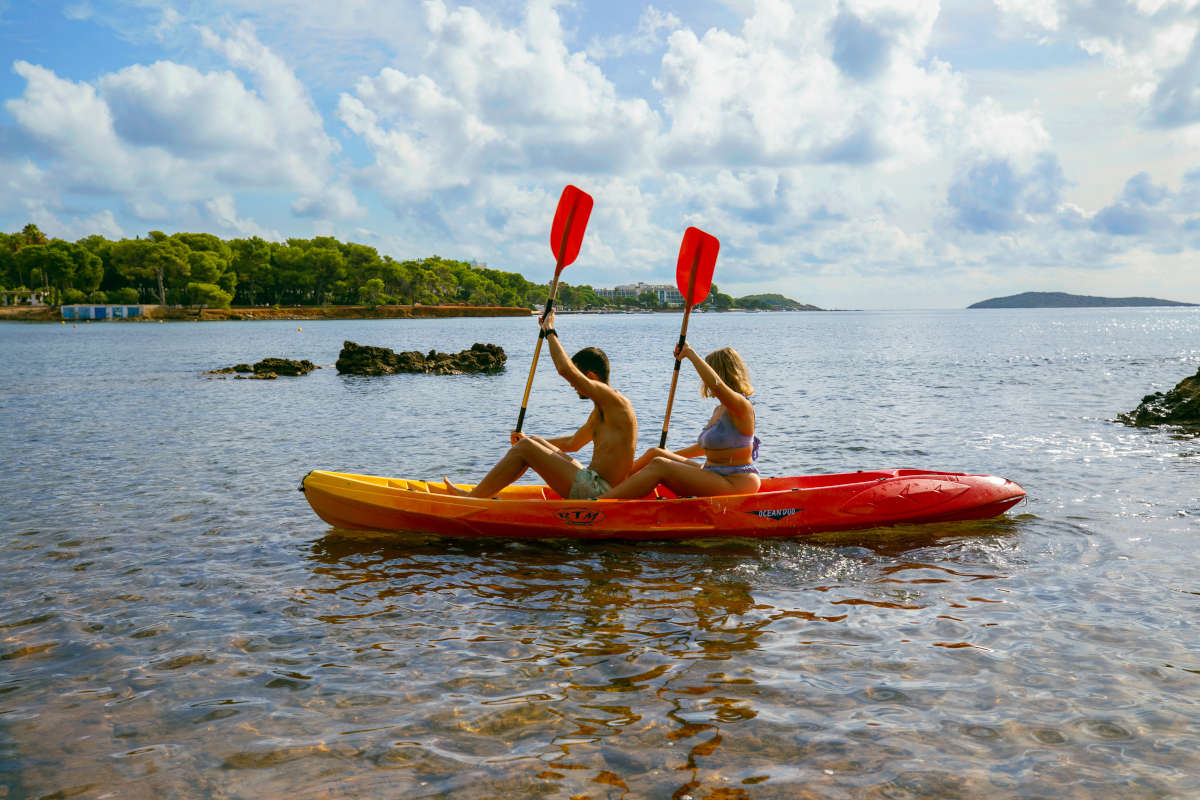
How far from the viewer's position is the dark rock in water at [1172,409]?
54.1ft

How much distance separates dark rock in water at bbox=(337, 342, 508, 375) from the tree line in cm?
10160

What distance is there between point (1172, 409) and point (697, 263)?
12.8m

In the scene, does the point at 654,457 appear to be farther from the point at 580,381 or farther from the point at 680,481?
the point at 580,381

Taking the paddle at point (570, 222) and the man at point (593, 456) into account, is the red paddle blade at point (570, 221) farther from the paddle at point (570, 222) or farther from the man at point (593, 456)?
the man at point (593, 456)

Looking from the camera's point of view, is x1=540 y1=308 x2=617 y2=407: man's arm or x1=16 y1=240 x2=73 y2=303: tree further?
x1=16 y1=240 x2=73 y2=303: tree

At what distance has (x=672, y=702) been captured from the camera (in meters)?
4.68

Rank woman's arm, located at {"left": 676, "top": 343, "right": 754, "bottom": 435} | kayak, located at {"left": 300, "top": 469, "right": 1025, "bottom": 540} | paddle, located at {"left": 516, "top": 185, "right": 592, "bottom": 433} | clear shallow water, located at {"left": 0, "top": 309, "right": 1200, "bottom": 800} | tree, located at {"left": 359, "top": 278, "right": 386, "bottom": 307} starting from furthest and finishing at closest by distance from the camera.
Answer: tree, located at {"left": 359, "top": 278, "right": 386, "bottom": 307} < paddle, located at {"left": 516, "top": 185, "right": 592, "bottom": 433} < kayak, located at {"left": 300, "top": 469, "right": 1025, "bottom": 540} < woman's arm, located at {"left": 676, "top": 343, "right": 754, "bottom": 435} < clear shallow water, located at {"left": 0, "top": 309, "right": 1200, "bottom": 800}

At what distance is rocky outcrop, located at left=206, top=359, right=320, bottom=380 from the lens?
32.0 meters

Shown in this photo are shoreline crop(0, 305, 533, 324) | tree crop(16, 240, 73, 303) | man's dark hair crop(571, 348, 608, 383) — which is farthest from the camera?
shoreline crop(0, 305, 533, 324)

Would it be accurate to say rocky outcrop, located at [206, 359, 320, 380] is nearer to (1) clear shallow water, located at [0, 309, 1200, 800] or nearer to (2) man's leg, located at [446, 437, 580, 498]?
(1) clear shallow water, located at [0, 309, 1200, 800]

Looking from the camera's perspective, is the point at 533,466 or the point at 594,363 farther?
the point at 533,466

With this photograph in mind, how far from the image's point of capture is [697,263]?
1040cm

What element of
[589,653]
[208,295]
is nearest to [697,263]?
[589,653]

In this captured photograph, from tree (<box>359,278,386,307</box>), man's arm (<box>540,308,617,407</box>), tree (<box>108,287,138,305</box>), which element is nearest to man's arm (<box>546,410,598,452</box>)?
man's arm (<box>540,308,617,407</box>)
